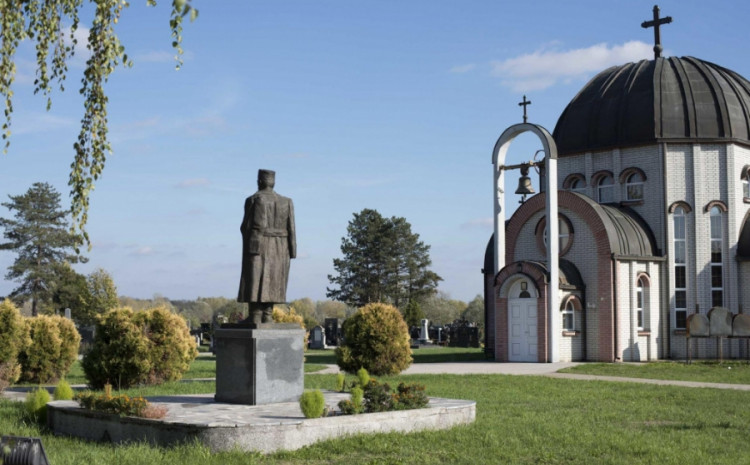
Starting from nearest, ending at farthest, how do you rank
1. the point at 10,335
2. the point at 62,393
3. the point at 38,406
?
the point at 38,406
the point at 62,393
the point at 10,335

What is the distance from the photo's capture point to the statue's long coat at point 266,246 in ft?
37.9

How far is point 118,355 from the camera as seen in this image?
15859 millimetres

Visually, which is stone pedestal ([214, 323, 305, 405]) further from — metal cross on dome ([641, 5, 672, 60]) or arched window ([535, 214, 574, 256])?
metal cross on dome ([641, 5, 672, 60])

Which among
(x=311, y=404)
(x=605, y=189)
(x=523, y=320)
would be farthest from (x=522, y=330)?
(x=311, y=404)

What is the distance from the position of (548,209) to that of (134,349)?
1456 centimetres

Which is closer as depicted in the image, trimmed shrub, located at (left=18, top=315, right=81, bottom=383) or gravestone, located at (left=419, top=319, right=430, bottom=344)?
trimmed shrub, located at (left=18, top=315, right=81, bottom=383)

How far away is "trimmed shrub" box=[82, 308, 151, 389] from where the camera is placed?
15828 millimetres

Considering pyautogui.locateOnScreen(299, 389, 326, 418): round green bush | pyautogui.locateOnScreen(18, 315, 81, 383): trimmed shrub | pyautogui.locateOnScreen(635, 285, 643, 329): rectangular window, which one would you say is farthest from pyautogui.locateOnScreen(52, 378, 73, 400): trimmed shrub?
pyautogui.locateOnScreen(635, 285, 643, 329): rectangular window

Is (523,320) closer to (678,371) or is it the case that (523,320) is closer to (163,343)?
(678,371)

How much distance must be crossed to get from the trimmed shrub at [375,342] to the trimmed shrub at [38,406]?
8.21 meters

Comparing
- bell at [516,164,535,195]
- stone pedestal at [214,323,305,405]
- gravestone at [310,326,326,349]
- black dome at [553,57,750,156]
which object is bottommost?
gravestone at [310,326,326,349]

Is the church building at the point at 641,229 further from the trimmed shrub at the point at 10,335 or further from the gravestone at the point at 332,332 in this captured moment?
the trimmed shrub at the point at 10,335

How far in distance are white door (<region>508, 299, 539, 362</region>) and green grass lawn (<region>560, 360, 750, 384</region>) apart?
2517mm

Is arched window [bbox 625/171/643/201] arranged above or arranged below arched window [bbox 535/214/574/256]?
above
